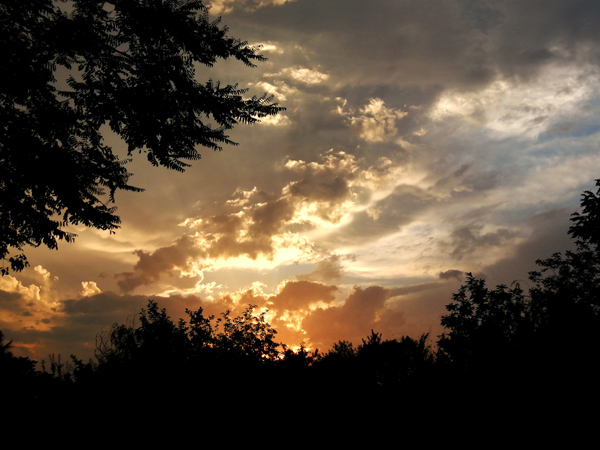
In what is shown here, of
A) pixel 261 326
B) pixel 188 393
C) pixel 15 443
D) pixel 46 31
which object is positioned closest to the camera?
pixel 15 443

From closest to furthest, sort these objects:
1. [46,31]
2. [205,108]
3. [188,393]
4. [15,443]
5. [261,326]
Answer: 1. [15,443]
2. [188,393]
3. [46,31]
4. [205,108]
5. [261,326]

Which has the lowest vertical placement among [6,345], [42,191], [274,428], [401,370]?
[274,428]

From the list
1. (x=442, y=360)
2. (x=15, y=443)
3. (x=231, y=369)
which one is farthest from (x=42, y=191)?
(x=442, y=360)

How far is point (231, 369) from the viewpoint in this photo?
7.15 m

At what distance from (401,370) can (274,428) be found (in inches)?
108

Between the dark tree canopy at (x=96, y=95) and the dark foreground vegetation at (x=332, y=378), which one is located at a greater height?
the dark tree canopy at (x=96, y=95)

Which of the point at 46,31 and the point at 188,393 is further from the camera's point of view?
the point at 46,31

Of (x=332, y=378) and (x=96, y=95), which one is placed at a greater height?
(x=96, y=95)

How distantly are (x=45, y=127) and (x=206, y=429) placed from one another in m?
6.62

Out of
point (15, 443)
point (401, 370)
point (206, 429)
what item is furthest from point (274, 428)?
point (15, 443)

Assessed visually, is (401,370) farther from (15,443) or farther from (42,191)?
(42,191)

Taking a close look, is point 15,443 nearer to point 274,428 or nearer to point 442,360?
point 274,428

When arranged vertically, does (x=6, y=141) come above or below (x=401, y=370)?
above

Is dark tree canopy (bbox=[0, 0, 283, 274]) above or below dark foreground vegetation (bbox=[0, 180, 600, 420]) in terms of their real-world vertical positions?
above
